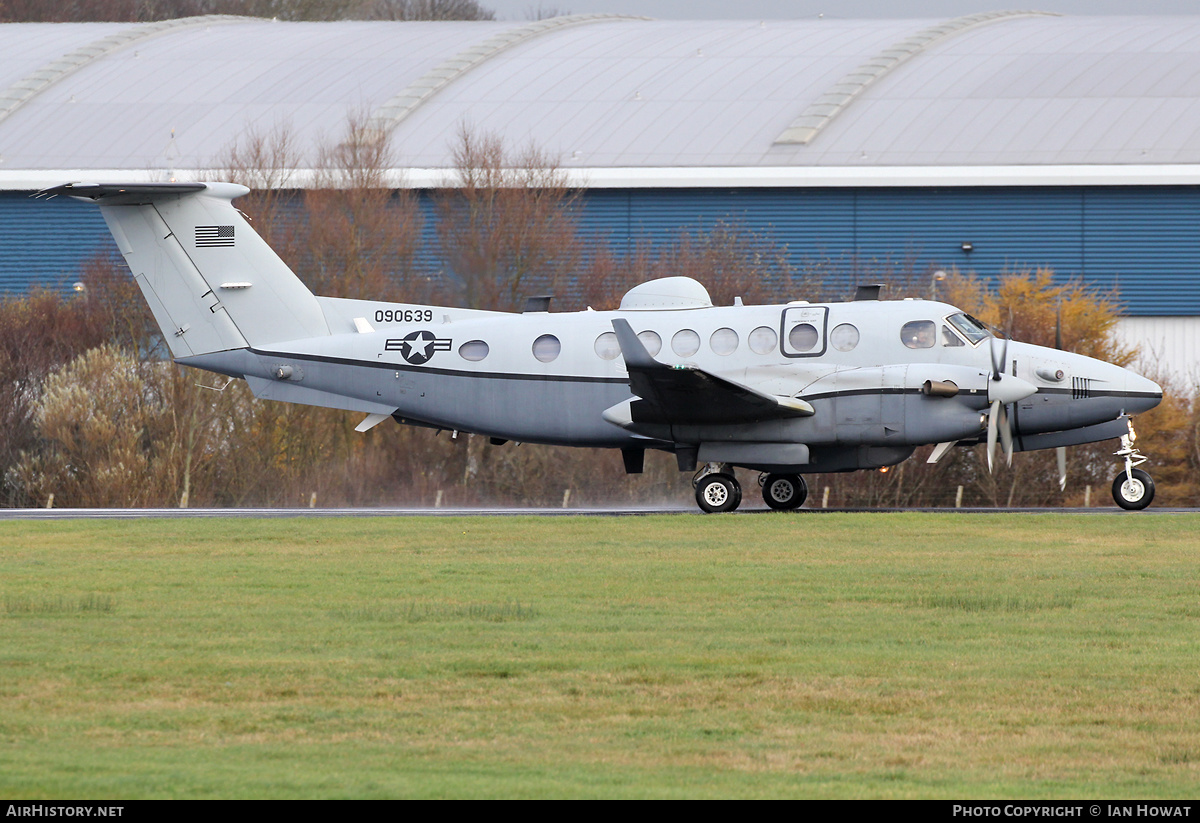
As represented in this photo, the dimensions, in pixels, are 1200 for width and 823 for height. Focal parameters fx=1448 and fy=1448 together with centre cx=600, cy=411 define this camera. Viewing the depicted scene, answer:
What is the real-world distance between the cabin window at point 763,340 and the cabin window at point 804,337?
0.98 feet

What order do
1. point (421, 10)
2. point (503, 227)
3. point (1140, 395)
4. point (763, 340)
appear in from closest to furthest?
point (1140, 395) < point (763, 340) < point (503, 227) < point (421, 10)

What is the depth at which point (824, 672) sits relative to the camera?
422 inches

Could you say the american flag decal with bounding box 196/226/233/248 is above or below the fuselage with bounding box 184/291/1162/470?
above

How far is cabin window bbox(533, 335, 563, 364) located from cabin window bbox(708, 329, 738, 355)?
260cm

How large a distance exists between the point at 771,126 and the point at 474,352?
22.0 meters

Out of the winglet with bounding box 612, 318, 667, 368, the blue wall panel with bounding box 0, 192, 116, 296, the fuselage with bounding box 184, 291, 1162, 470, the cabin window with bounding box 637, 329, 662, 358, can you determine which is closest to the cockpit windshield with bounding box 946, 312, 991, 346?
the fuselage with bounding box 184, 291, 1162, 470

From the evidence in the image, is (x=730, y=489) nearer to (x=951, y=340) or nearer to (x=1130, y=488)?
(x=951, y=340)

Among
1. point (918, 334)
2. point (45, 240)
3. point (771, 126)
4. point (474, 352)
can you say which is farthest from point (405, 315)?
point (45, 240)

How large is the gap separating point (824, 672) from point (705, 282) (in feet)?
88.6

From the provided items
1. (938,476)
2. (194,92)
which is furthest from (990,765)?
(194,92)

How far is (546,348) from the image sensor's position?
24.6 meters

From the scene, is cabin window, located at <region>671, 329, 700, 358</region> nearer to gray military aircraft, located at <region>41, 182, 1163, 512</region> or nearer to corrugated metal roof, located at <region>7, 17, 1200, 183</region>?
gray military aircraft, located at <region>41, 182, 1163, 512</region>

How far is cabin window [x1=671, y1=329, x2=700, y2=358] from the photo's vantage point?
24172mm
